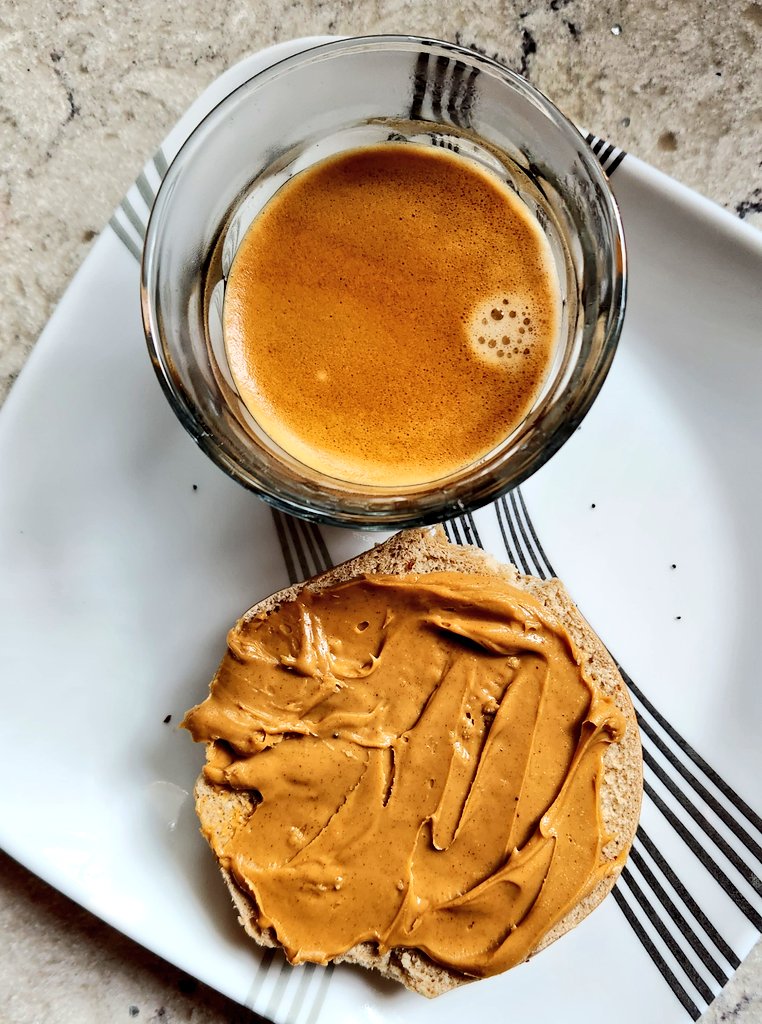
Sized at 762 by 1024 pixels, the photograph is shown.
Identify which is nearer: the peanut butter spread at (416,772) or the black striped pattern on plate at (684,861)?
the peanut butter spread at (416,772)

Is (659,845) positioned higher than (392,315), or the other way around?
(392,315)

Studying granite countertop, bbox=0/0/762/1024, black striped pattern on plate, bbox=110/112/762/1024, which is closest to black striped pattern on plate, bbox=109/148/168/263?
black striped pattern on plate, bbox=110/112/762/1024

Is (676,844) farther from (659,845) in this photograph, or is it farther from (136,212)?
(136,212)

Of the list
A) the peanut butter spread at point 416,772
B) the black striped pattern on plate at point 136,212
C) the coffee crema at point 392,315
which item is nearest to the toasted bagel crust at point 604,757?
the peanut butter spread at point 416,772

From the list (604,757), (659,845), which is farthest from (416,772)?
(659,845)

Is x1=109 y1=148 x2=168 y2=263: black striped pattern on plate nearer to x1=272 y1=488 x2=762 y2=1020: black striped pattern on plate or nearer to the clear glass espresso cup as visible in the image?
the clear glass espresso cup

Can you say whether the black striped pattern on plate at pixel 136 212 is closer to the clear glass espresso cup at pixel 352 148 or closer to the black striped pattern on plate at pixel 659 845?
the black striped pattern on plate at pixel 659 845

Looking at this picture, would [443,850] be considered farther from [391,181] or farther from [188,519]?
[391,181]
